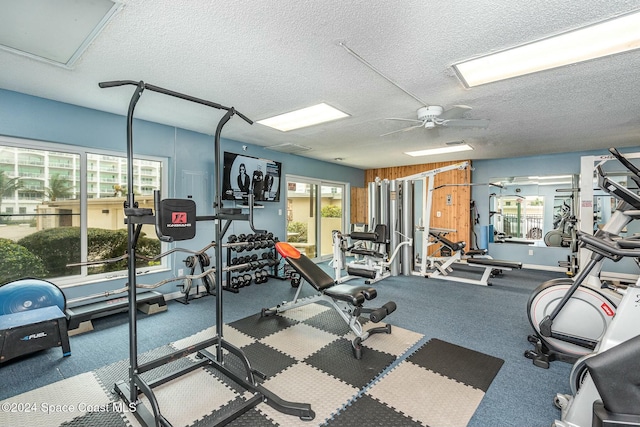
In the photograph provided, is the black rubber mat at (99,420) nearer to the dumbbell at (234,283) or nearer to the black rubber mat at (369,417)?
the black rubber mat at (369,417)

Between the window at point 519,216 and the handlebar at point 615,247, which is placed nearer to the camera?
the handlebar at point 615,247

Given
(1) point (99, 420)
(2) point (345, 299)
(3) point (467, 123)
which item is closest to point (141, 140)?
(1) point (99, 420)

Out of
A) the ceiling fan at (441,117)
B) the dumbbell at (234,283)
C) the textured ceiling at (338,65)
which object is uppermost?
the textured ceiling at (338,65)

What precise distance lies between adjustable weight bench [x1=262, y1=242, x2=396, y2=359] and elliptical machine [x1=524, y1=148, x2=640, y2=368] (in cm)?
126

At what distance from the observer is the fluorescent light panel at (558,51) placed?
191cm

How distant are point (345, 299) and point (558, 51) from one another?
2.60m

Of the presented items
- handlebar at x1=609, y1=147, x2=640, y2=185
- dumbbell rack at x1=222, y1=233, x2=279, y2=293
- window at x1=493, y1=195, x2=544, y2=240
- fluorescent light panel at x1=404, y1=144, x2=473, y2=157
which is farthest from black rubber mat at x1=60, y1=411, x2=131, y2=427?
window at x1=493, y1=195, x2=544, y2=240

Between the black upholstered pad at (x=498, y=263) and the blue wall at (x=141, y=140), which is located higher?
the blue wall at (x=141, y=140)

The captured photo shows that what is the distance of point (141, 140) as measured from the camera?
3.91 meters

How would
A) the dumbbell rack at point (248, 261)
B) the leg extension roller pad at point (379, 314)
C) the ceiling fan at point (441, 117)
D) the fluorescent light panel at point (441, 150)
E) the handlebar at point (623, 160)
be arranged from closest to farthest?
the handlebar at point (623, 160) → the leg extension roller pad at point (379, 314) → the ceiling fan at point (441, 117) → the dumbbell rack at point (248, 261) → the fluorescent light panel at point (441, 150)

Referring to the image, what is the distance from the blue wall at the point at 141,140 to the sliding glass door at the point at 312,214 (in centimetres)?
52

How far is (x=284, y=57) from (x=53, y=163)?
120 inches

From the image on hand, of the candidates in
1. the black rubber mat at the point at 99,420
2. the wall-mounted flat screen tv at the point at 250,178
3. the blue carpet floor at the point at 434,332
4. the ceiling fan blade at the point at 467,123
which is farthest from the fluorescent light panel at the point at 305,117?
the black rubber mat at the point at 99,420

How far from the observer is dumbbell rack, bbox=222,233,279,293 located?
4.61 metres
